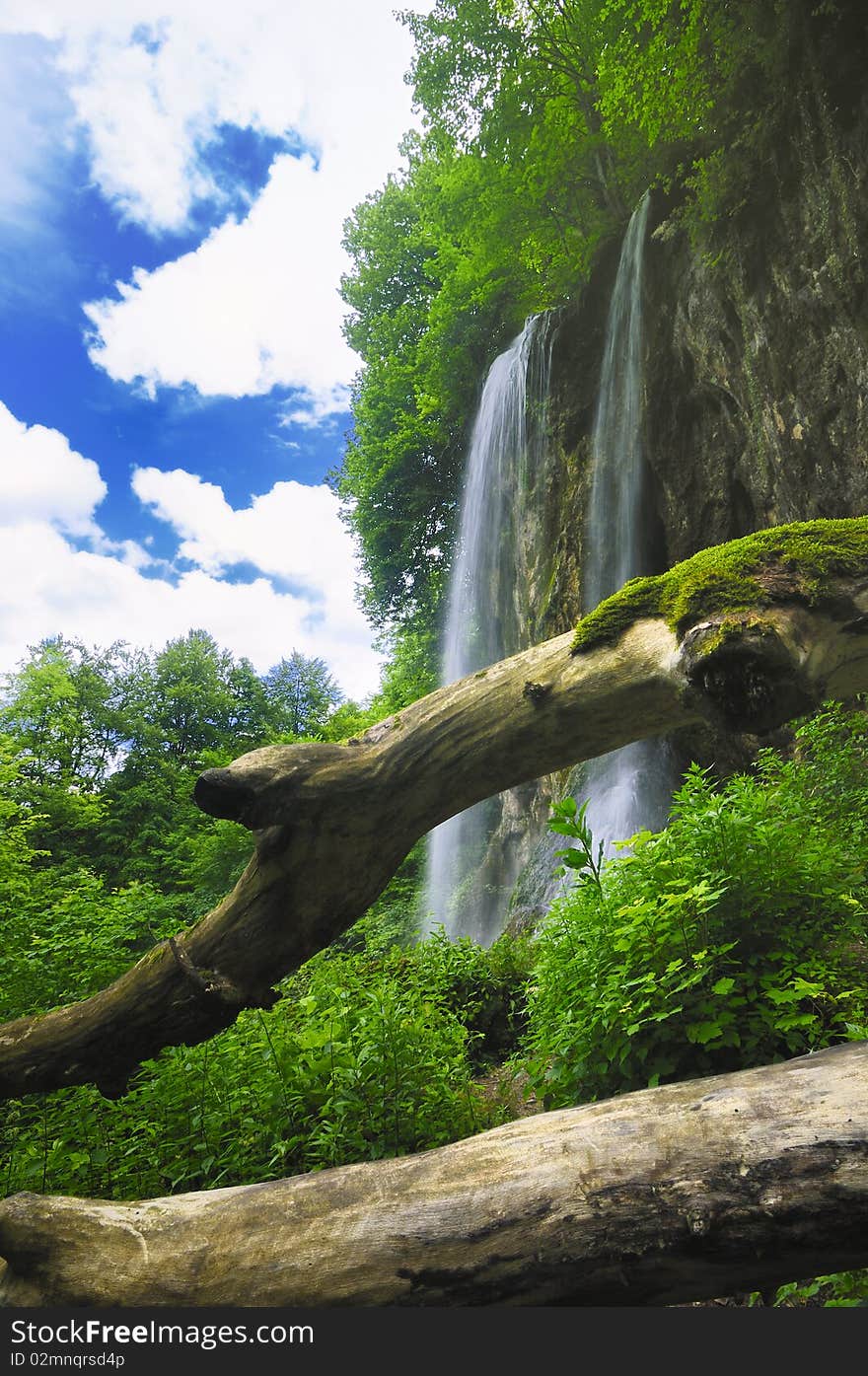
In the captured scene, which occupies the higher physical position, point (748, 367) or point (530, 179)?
point (530, 179)

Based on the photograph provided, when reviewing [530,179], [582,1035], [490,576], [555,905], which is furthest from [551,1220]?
[490,576]

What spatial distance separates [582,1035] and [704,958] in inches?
26.3

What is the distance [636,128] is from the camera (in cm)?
1158

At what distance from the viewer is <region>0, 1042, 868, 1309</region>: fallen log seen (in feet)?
6.62

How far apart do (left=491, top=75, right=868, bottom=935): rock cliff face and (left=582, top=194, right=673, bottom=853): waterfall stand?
0.93ft

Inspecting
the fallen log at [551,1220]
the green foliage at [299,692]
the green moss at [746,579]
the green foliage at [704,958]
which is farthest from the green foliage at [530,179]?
the green foliage at [299,692]

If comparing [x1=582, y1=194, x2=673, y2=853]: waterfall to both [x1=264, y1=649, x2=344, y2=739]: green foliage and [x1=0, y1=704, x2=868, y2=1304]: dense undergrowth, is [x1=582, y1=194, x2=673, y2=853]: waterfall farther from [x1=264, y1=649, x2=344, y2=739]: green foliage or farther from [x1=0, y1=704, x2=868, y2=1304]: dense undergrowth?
[x1=264, y1=649, x2=344, y2=739]: green foliage

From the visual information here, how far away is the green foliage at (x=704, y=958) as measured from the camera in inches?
122

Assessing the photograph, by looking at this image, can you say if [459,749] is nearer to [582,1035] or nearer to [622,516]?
[582,1035]

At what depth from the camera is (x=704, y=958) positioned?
315 centimetres

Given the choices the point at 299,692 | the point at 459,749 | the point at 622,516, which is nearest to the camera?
the point at 459,749

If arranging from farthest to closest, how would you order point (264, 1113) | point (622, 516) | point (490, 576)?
point (490, 576), point (622, 516), point (264, 1113)

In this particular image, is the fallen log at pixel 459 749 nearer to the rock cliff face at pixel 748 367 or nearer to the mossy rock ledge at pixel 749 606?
the mossy rock ledge at pixel 749 606

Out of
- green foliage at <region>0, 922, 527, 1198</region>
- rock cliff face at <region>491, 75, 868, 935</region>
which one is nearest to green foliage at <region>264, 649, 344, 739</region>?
rock cliff face at <region>491, 75, 868, 935</region>
